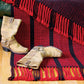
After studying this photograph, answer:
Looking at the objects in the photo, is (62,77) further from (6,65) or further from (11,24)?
(11,24)

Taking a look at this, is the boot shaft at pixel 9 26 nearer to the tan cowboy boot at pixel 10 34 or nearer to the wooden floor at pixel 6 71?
the tan cowboy boot at pixel 10 34

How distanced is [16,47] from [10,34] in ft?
0.43

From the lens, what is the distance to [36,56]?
1697mm

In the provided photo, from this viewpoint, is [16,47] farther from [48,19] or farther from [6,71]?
[48,19]

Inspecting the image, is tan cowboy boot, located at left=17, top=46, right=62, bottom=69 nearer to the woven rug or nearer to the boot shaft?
the woven rug

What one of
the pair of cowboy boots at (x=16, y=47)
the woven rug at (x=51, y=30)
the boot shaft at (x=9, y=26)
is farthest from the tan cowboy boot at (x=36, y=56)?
the boot shaft at (x=9, y=26)

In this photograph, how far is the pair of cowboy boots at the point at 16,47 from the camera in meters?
1.72

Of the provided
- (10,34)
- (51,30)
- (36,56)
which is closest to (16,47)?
(10,34)

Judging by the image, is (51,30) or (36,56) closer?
(36,56)

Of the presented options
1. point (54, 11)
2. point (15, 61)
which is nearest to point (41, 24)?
point (54, 11)

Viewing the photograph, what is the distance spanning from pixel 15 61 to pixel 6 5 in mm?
587

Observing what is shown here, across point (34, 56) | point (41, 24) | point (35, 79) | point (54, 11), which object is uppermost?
point (54, 11)

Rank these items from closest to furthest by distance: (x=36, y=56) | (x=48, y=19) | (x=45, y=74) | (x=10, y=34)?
(x=45, y=74)
(x=36, y=56)
(x=10, y=34)
(x=48, y=19)

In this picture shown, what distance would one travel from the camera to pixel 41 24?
203 centimetres
